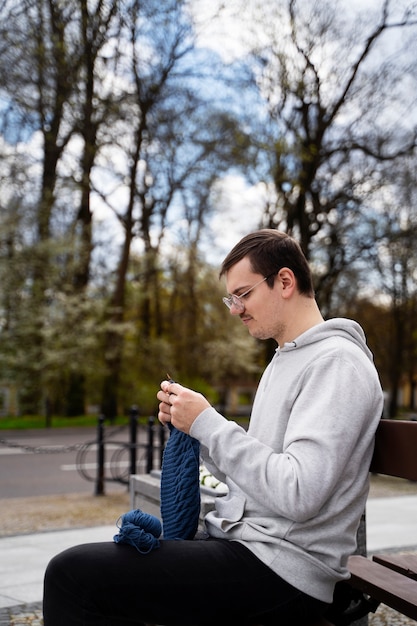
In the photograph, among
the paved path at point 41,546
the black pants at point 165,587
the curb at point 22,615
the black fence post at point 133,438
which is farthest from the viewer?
the black fence post at point 133,438

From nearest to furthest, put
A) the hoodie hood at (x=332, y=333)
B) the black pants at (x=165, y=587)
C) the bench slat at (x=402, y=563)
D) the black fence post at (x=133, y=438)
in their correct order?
the black pants at (x=165, y=587) → the hoodie hood at (x=332, y=333) → the bench slat at (x=402, y=563) → the black fence post at (x=133, y=438)

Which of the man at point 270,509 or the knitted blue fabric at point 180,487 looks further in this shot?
the knitted blue fabric at point 180,487

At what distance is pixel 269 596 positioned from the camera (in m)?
2.14

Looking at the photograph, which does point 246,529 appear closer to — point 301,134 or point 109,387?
point 301,134

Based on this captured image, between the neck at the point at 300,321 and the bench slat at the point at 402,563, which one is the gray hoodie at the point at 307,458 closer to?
A: the neck at the point at 300,321

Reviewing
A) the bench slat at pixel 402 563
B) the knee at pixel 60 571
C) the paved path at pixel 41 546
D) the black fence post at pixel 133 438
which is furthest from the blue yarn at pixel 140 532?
the black fence post at pixel 133 438

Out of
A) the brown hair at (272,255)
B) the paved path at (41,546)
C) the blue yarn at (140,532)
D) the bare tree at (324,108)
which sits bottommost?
the paved path at (41,546)

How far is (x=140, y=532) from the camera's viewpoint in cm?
209

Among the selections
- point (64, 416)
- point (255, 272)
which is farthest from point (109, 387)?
point (255, 272)

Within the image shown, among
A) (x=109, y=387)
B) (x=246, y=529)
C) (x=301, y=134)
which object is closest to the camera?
(x=246, y=529)

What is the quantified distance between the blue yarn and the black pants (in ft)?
0.07

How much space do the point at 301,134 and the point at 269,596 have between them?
1281cm

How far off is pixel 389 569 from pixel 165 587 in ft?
4.22

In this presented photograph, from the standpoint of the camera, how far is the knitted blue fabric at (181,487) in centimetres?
237
